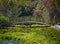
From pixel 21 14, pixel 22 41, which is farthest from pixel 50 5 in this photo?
pixel 21 14

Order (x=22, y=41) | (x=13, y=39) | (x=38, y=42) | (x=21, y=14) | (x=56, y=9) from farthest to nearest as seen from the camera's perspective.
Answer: (x=21, y=14) < (x=13, y=39) < (x=22, y=41) < (x=38, y=42) < (x=56, y=9)

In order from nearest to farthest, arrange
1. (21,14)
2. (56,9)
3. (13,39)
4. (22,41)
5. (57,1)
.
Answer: (57,1) < (56,9) < (22,41) < (13,39) < (21,14)

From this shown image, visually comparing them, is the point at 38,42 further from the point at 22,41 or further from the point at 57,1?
the point at 57,1

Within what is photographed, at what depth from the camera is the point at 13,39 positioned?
13.6m

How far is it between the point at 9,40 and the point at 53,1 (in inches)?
212

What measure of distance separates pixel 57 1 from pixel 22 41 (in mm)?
4362

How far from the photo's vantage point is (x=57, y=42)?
1046 centimetres

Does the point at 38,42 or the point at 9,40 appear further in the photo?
the point at 9,40

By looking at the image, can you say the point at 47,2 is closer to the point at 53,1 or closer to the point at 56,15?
the point at 53,1

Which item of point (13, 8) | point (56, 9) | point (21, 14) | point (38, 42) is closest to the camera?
point (56, 9)

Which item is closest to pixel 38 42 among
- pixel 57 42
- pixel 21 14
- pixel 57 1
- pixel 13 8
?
pixel 57 42

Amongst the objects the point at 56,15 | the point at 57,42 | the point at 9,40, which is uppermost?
the point at 56,15

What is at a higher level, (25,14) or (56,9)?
(56,9)

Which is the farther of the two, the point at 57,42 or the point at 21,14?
the point at 21,14
